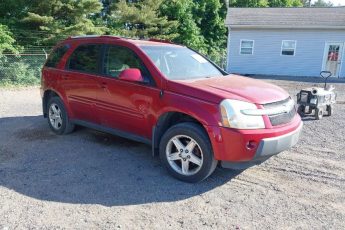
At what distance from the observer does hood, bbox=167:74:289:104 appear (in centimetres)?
381

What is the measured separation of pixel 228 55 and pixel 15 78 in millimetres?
13039

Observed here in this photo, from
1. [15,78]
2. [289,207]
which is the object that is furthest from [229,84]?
[15,78]

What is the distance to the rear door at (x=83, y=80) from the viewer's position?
16.6ft

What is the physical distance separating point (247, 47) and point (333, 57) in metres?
5.11

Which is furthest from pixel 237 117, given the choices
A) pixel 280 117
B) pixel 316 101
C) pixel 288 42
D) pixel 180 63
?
pixel 288 42

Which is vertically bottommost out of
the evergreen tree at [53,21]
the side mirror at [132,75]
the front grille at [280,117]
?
the front grille at [280,117]

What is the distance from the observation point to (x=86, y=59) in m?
5.31

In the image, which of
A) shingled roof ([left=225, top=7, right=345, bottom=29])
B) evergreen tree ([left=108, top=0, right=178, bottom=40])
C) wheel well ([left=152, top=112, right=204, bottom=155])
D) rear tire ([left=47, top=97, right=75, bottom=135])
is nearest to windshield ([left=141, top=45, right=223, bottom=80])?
wheel well ([left=152, top=112, right=204, bottom=155])

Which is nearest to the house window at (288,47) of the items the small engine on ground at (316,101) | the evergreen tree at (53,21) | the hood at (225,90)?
the evergreen tree at (53,21)

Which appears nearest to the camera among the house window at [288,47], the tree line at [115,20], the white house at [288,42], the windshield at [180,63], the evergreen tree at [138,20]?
the windshield at [180,63]

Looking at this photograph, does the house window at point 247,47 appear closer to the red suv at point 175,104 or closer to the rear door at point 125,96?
the red suv at point 175,104

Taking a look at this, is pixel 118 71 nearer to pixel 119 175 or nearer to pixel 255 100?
pixel 119 175

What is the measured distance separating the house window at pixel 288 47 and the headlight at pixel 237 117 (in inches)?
692

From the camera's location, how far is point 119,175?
429 centimetres
